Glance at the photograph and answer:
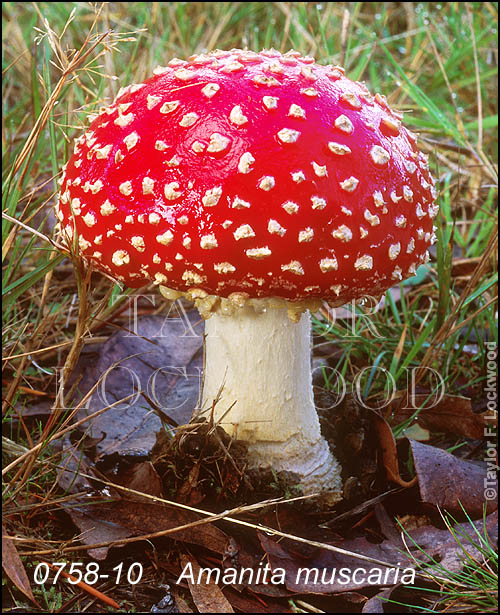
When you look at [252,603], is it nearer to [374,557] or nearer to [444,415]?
[374,557]

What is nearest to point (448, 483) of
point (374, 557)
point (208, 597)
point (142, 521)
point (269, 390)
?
point (374, 557)

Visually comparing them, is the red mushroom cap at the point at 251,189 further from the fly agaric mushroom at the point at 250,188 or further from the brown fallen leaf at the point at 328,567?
the brown fallen leaf at the point at 328,567

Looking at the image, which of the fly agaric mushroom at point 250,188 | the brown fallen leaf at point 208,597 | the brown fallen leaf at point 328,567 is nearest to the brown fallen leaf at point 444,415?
the brown fallen leaf at point 328,567

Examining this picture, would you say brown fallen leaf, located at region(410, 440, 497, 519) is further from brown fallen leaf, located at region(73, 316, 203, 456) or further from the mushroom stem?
brown fallen leaf, located at region(73, 316, 203, 456)

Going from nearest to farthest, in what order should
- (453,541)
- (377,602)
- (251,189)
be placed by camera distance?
(251,189), (377,602), (453,541)

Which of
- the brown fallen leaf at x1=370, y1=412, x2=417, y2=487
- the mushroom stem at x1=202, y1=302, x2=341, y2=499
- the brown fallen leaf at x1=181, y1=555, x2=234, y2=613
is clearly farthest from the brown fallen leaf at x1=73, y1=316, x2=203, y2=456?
the brown fallen leaf at x1=370, y1=412, x2=417, y2=487

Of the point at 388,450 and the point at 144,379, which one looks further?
the point at 144,379

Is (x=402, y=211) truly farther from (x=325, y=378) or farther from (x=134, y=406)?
(x=134, y=406)
